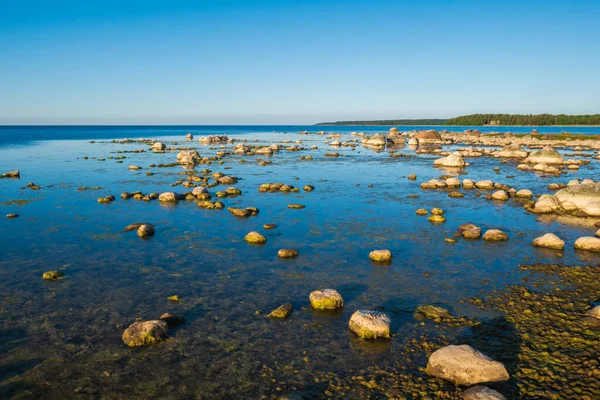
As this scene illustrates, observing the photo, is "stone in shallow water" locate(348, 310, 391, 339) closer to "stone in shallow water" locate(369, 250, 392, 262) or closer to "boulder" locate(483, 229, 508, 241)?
"stone in shallow water" locate(369, 250, 392, 262)

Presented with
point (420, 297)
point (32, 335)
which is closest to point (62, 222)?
point (32, 335)

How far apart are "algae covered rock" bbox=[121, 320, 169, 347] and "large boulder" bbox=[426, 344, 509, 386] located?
24.8ft

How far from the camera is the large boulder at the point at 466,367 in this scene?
9.12 m

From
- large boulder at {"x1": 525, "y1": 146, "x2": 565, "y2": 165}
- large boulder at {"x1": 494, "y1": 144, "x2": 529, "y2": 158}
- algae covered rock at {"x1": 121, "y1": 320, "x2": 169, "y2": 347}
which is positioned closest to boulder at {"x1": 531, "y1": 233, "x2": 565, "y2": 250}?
algae covered rock at {"x1": 121, "y1": 320, "x2": 169, "y2": 347}

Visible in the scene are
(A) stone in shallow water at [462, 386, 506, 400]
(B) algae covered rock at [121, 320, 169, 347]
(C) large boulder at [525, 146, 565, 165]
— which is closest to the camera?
(A) stone in shallow water at [462, 386, 506, 400]

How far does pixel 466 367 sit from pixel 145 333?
8.75 meters

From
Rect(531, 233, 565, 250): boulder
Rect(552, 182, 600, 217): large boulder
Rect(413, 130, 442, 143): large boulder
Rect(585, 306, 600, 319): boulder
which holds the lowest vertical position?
Rect(585, 306, 600, 319): boulder

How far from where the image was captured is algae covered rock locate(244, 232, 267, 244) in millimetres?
20255

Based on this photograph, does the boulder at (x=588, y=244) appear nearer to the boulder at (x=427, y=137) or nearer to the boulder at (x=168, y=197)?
the boulder at (x=168, y=197)

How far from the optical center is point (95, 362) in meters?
10.4

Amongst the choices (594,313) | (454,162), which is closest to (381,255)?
(594,313)

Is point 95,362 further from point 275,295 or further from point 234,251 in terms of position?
point 234,251

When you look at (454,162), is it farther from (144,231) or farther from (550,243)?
(144,231)

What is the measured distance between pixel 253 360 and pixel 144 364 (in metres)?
2.89
